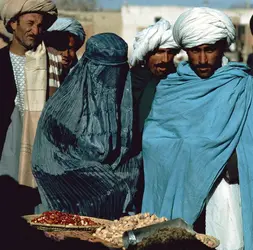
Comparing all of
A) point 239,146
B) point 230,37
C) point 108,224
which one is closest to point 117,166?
point 108,224

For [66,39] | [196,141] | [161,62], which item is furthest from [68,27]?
[196,141]

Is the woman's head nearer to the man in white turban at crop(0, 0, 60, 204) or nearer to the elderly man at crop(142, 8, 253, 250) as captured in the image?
the man in white turban at crop(0, 0, 60, 204)

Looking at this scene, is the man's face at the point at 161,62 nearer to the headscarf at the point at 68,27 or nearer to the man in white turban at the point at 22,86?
the man in white turban at the point at 22,86

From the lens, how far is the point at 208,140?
6117 millimetres

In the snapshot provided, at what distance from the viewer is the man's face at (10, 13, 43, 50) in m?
6.99

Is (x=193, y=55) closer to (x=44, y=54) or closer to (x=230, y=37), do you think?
(x=230, y=37)

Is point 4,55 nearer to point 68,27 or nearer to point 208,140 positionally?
point 68,27

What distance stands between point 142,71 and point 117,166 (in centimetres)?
139

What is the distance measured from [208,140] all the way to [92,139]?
0.86 metres

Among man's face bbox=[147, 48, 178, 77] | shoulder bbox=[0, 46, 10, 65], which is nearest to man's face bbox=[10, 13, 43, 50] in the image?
shoulder bbox=[0, 46, 10, 65]

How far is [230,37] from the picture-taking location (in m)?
6.27

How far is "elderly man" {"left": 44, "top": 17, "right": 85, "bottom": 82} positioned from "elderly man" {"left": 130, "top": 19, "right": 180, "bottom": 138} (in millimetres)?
827

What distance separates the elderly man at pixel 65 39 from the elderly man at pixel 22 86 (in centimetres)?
64

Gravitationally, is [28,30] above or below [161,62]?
above
